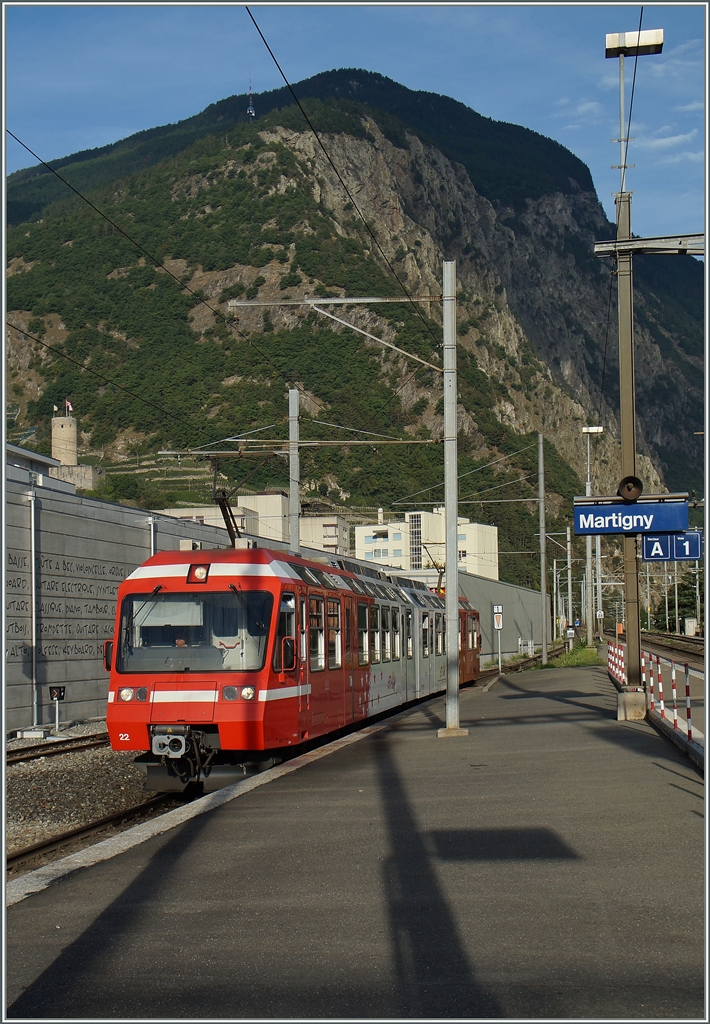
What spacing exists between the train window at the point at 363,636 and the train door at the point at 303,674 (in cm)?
405

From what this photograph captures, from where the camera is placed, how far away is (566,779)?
1133 cm

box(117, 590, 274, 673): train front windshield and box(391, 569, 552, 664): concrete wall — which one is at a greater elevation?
box(117, 590, 274, 673): train front windshield

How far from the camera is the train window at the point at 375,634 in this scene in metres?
19.7

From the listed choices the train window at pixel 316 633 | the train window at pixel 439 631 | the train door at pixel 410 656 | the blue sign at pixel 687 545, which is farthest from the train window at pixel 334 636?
the train window at pixel 439 631

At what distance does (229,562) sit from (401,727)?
704 cm

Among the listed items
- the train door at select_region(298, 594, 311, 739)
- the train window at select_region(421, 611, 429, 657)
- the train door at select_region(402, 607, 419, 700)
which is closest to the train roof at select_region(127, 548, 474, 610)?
the train door at select_region(298, 594, 311, 739)

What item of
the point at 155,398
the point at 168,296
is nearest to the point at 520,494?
the point at 155,398

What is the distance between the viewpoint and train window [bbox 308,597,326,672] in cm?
1475

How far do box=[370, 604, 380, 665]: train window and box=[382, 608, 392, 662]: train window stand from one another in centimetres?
52

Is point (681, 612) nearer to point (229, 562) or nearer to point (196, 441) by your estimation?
point (196, 441)

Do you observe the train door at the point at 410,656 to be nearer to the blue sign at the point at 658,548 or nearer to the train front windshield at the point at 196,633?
the blue sign at the point at 658,548

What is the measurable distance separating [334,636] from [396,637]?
20.5 ft

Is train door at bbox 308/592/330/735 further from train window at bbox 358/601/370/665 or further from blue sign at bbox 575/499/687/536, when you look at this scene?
blue sign at bbox 575/499/687/536

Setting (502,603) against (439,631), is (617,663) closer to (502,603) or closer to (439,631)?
(439,631)
